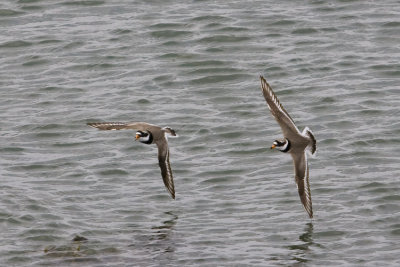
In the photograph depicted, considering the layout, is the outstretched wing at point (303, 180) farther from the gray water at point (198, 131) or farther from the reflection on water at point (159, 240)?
the reflection on water at point (159, 240)

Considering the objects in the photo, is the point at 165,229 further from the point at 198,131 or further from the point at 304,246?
the point at 198,131

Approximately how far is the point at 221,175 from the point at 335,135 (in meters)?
2.98

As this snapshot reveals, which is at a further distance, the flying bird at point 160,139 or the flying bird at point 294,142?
the flying bird at point 160,139

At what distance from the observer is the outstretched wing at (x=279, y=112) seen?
1653cm

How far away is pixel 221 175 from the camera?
60.2 ft

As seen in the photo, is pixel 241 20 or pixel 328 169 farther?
pixel 241 20

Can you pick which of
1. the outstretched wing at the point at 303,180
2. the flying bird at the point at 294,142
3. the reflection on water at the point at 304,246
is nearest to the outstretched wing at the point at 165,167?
the flying bird at the point at 294,142

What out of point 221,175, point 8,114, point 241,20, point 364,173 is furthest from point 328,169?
point 241,20

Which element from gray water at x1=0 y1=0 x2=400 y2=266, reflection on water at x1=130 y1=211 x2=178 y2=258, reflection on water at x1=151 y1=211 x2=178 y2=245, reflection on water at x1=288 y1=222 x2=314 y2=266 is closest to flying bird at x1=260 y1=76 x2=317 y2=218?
gray water at x1=0 y1=0 x2=400 y2=266

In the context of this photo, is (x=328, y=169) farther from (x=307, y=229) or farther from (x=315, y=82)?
(x=315, y=82)

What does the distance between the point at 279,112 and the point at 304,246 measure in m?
2.55

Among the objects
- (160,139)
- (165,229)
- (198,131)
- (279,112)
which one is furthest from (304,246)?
(198,131)

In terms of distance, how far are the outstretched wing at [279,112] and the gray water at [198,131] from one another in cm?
126

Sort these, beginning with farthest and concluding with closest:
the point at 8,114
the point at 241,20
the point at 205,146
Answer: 1. the point at 241,20
2. the point at 8,114
3. the point at 205,146
